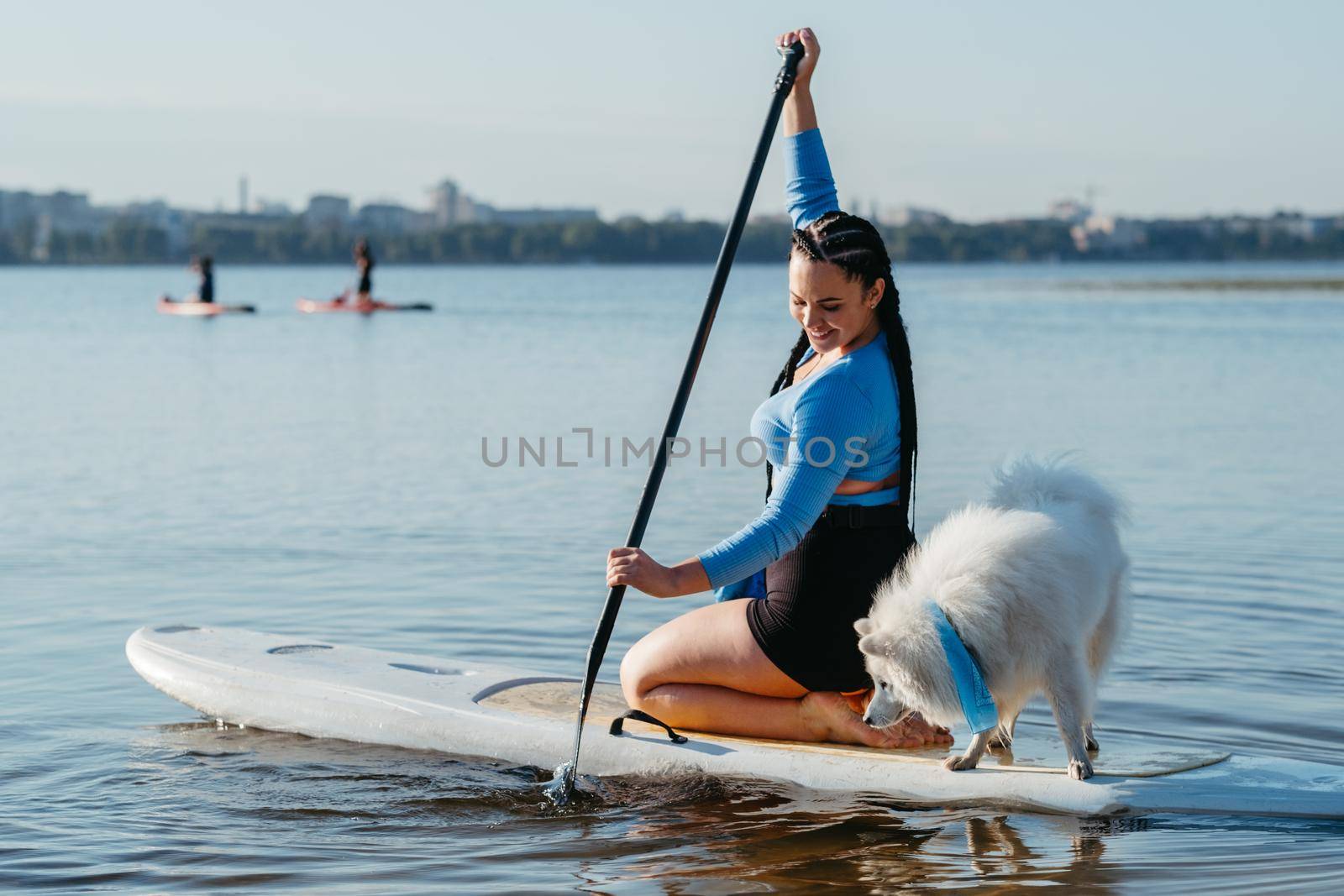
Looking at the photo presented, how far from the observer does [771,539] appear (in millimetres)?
4320

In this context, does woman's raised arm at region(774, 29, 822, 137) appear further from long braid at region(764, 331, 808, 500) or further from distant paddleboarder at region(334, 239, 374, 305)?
distant paddleboarder at region(334, 239, 374, 305)

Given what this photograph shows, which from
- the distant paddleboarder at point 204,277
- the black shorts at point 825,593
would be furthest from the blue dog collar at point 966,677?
the distant paddleboarder at point 204,277

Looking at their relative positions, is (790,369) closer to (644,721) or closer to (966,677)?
(966,677)

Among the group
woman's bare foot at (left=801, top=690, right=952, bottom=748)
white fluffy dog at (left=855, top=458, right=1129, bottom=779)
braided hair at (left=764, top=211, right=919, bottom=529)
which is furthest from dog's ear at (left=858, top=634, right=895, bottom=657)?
woman's bare foot at (left=801, top=690, right=952, bottom=748)

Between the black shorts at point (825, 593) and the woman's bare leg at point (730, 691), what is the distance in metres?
0.12

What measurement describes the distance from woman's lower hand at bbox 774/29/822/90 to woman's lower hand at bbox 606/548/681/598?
1.76 metres

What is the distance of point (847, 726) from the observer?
5.10 meters

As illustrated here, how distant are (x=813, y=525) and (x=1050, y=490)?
0.72 meters

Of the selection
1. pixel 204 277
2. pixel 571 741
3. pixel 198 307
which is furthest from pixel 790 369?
pixel 204 277

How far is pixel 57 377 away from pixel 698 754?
869 inches

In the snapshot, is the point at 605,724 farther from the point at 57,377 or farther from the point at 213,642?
the point at 57,377

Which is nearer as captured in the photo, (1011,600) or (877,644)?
(1011,600)

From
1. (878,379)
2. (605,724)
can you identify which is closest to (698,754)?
(605,724)

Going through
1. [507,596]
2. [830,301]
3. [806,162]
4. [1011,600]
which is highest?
[806,162]
